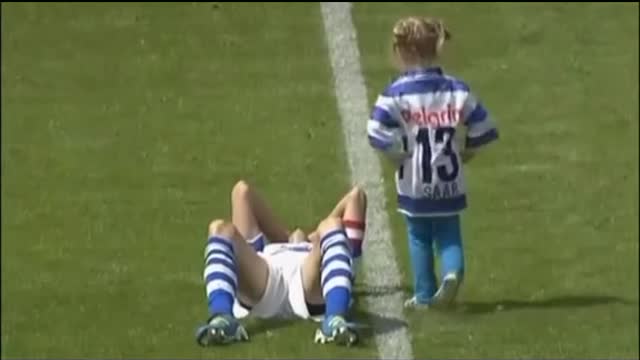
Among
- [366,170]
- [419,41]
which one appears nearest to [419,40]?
[419,41]

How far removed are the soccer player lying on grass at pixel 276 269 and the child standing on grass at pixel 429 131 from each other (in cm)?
39

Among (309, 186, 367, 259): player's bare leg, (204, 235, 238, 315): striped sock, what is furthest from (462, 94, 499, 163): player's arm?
(204, 235, 238, 315): striped sock

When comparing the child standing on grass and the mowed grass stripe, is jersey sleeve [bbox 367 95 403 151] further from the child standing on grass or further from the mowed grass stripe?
the mowed grass stripe

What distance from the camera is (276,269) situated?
11609mm

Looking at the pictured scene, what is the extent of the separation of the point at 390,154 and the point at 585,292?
1352mm

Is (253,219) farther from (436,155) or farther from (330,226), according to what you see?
(436,155)

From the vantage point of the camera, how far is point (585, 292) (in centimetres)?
1222

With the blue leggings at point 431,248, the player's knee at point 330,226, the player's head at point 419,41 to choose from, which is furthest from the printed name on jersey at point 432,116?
the player's knee at point 330,226

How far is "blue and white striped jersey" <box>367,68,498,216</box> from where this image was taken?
11453 millimetres

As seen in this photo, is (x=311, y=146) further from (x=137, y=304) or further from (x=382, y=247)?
(x=137, y=304)

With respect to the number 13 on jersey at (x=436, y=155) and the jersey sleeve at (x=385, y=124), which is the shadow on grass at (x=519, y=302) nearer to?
the number 13 on jersey at (x=436, y=155)

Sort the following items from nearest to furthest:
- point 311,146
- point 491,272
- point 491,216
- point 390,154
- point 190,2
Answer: point 390,154, point 491,272, point 491,216, point 311,146, point 190,2

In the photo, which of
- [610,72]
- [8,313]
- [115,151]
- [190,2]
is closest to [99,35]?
[190,2]

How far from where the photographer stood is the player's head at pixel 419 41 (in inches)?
449
